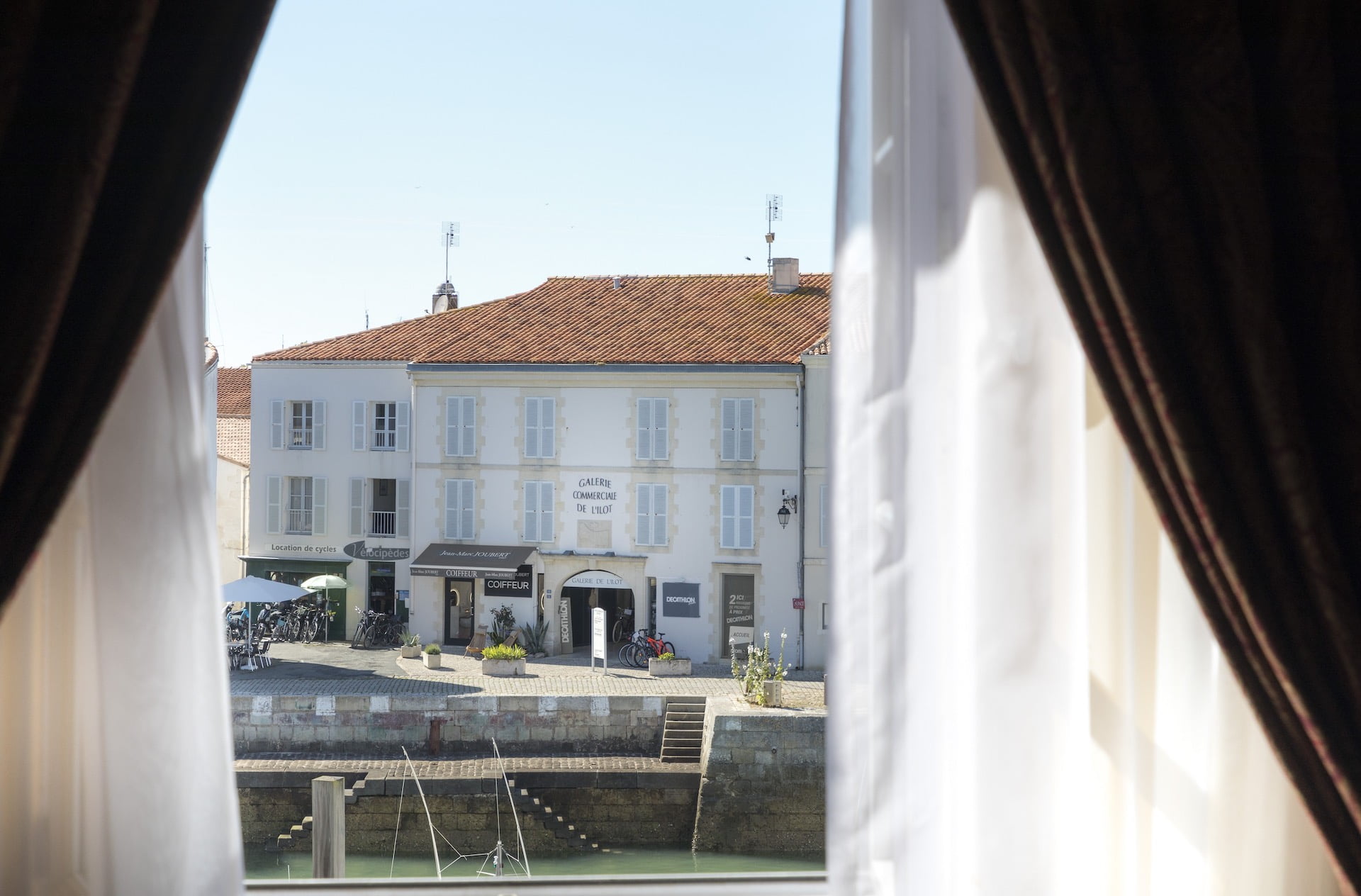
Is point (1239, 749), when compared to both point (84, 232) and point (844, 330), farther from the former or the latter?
point (84, 232)

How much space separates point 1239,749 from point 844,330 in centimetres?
57

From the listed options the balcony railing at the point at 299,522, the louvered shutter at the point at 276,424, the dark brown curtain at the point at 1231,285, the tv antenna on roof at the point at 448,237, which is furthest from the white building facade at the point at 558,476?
the dark brown curtain at the point at 1231,285

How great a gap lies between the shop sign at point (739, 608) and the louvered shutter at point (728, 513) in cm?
44

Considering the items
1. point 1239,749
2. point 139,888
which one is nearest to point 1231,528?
point 1239,749

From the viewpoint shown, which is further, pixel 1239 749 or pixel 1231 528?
pixel 1239 749

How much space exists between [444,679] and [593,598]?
239cm

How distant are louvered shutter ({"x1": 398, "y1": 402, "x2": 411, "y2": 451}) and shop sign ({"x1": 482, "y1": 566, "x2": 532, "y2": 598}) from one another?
1.72m

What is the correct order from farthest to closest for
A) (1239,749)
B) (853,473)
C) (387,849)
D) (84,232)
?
(387,849) → (853,473) → (1239,749) → (84,232)

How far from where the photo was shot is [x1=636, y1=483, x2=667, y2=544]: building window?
34.0 feet

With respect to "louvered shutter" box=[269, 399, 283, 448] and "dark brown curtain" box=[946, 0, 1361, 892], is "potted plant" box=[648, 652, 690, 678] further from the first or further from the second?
"dark brown curtain" box=[946, 0, 1361, 892]

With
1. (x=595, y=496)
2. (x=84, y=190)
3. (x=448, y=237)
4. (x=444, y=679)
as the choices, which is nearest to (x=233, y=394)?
(x=448, y=237)

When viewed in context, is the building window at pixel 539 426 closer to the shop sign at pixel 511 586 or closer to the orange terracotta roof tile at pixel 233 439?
the shop sign at pixel 511 586

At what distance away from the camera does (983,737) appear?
1005 mm

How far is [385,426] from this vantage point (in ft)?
32.7
